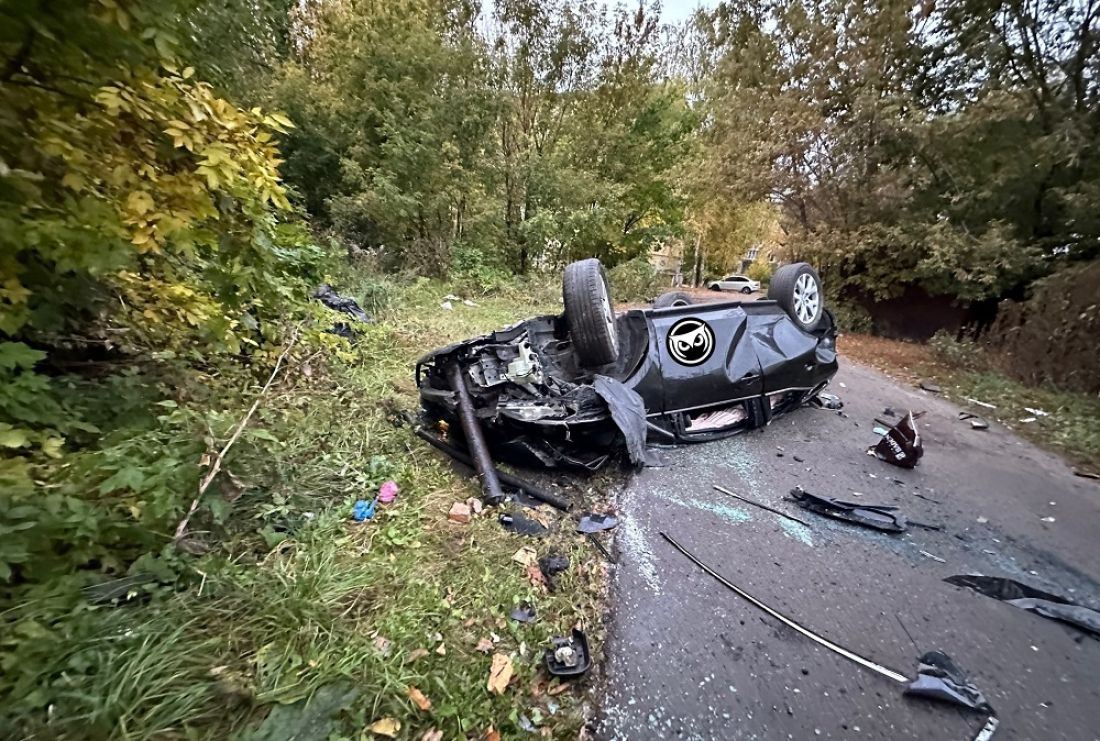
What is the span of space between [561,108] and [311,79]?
19.0 ft

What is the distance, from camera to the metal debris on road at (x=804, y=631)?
184 centimetres

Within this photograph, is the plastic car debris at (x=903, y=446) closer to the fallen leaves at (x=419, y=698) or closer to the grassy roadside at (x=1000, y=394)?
the grassy roadside at (x=1000, y=394)

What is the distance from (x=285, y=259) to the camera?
235 cm

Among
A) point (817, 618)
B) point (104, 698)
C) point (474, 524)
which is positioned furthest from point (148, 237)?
point (817, 618)

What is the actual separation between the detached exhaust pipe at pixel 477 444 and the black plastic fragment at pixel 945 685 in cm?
203

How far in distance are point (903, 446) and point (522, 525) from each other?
2928 millimetres

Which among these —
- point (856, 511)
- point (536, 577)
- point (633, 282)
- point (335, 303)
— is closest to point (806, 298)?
point (856, 511)

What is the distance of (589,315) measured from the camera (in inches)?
139

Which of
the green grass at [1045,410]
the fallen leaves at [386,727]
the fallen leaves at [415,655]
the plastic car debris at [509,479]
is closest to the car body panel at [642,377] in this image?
the plastic car debris at [509,479]

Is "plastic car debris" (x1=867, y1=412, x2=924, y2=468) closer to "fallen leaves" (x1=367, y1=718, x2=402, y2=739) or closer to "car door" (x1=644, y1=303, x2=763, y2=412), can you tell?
"car door" (x1=644, y1=303, x2=763, y2=412)

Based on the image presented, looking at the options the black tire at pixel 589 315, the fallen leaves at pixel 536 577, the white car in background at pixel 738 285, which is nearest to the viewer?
the fallen leaves at pixel 536 577

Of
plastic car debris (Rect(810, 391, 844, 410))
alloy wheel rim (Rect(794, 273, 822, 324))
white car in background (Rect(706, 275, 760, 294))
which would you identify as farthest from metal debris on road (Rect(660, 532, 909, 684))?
white car in background (Rect(706, 275, 760, 294))

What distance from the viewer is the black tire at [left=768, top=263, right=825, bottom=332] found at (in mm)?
4312

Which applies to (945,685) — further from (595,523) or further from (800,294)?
(800,294)
